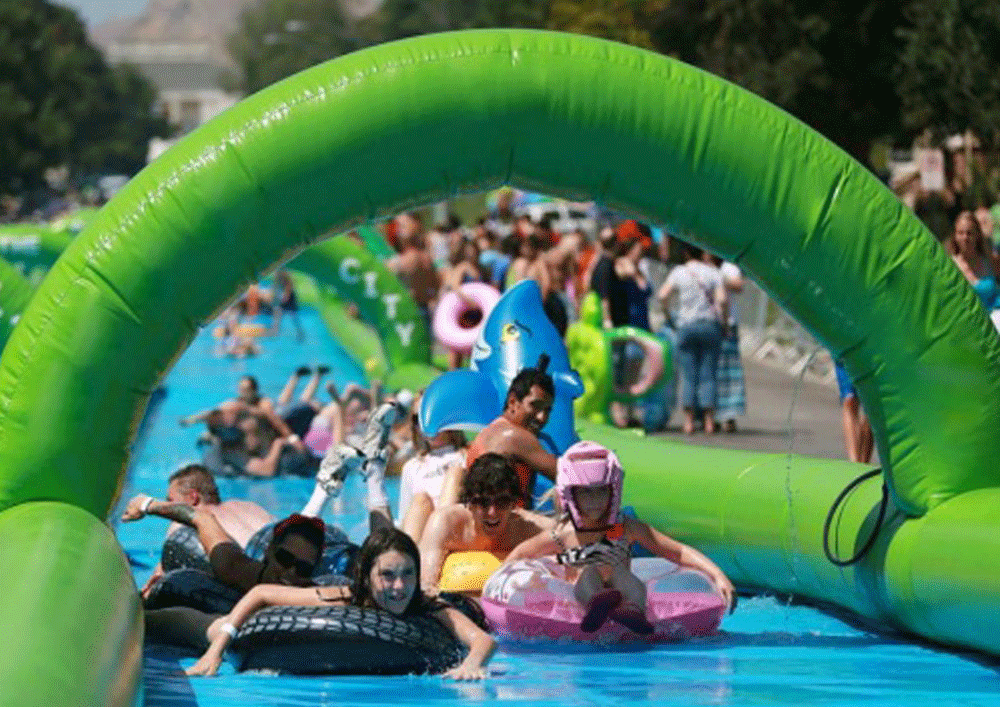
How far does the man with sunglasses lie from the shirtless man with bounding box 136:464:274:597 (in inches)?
12.5

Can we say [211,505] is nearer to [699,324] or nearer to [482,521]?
[482,521]

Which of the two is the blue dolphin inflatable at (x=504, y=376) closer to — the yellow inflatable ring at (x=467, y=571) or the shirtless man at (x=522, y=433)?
the shirtless man at (x=522, y=433)

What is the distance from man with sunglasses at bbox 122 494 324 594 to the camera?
966 centimetres

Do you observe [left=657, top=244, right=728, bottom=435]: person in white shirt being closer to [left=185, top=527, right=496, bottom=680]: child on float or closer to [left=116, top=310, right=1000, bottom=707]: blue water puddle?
[left=116, top=310, right=1000, bottom=707]: blue water puddle

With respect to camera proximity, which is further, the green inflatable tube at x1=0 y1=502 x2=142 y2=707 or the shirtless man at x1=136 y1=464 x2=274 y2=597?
the shirtless man at x1=136 y1=464 x2=274 y2=597

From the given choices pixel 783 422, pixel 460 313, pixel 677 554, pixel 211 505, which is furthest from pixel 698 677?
pixel 460 313


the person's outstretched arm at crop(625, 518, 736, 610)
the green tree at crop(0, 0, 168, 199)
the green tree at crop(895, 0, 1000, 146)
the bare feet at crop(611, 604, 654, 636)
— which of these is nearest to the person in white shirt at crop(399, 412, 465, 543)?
the person's outstretched arm at crop(625, 518, 736, 610)

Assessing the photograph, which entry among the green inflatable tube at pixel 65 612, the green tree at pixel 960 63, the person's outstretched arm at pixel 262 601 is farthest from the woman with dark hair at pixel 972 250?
the green tree at pixel 960 63

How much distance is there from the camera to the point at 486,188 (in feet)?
32.0

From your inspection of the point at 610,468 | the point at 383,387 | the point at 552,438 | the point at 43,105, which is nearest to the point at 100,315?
the point at 610,468

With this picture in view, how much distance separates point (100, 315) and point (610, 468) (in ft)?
6.43

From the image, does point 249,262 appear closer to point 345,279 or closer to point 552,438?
point 552,438

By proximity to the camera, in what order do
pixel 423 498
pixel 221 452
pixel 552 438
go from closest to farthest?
pixel 423 498 → pixel 552 438 → pixel 221 452

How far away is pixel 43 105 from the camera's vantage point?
108000mm
